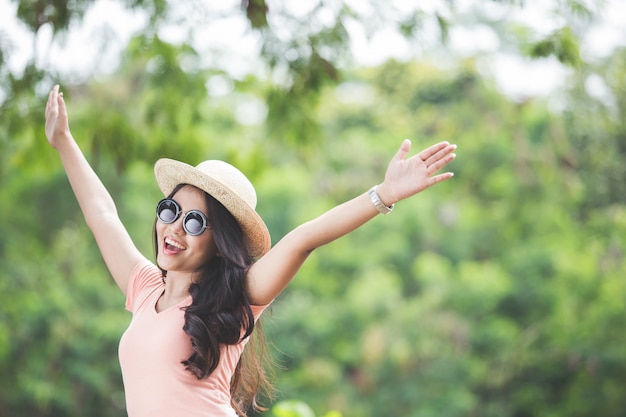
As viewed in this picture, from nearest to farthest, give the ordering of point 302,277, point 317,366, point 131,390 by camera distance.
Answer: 1. point 131,390
2. point 317,366
3. point 302,277

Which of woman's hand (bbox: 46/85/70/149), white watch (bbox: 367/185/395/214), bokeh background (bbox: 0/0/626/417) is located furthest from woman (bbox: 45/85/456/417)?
bokeh background (bbox: 0/0/626/417)

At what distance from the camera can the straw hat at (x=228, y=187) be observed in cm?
200

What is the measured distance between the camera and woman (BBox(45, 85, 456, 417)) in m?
1.86

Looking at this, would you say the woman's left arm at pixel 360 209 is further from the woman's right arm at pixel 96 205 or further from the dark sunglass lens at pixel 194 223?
the woman's right arm at pixel 96 205

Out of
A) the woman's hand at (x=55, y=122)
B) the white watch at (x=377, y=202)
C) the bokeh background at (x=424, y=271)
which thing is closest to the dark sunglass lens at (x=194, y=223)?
the white watch at (x=377, y=202)

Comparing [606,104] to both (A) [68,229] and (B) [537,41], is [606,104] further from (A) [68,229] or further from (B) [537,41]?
(B) [537,41]

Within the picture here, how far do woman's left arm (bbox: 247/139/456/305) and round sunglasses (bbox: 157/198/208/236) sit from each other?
17 centimetres

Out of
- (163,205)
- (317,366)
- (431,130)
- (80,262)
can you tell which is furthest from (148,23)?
(431,130)

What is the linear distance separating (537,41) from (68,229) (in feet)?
33.1

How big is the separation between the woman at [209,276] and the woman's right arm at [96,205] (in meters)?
Answer: 0.01

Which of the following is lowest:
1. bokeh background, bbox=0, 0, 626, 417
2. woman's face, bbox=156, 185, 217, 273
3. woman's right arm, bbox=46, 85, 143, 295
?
woman's face, bbox=156, 185, 217, 273

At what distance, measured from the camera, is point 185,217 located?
6.57 ft

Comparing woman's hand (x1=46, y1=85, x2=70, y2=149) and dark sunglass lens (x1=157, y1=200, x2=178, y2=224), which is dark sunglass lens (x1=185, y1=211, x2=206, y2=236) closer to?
dark sunglass lens (x1=157, y1=200, x2=178, y2=224)

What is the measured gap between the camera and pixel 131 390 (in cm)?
192
